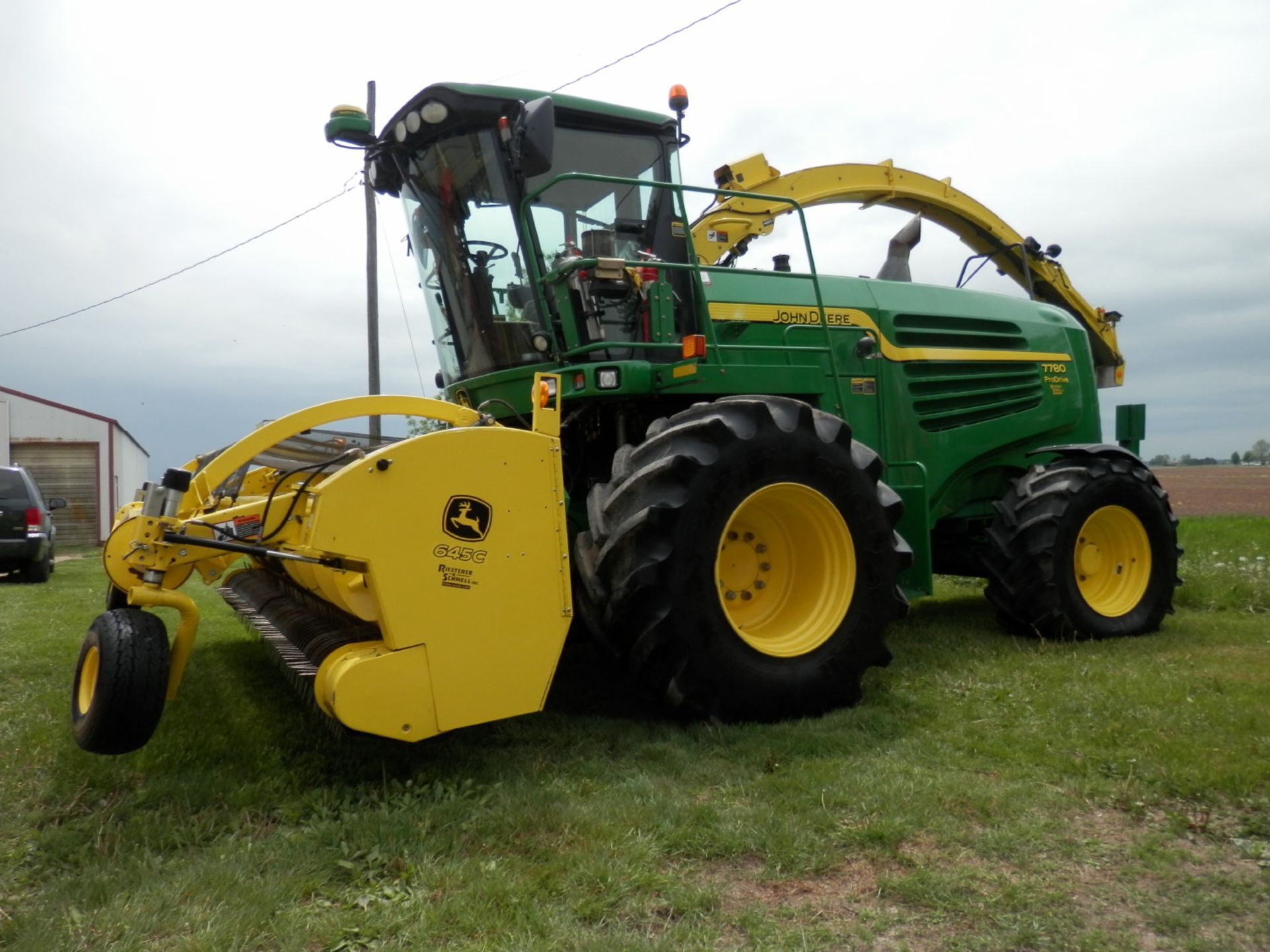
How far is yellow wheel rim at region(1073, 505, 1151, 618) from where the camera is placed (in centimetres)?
633

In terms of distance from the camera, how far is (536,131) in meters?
4.18

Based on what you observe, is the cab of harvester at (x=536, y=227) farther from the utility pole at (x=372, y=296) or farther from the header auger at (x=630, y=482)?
the utility pole at (x=372, y=296)

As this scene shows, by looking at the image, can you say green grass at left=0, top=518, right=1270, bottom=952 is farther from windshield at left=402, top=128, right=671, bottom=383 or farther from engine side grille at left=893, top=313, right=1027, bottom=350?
engine side grille at left=893, top=313, right=1027, bottom=350

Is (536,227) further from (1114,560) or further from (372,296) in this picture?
(372,296)

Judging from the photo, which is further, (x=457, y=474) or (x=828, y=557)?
(x=828, y=557)

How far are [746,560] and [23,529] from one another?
11.1 m

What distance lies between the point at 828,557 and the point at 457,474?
1.88 m

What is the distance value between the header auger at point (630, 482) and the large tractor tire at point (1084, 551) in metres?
0.02

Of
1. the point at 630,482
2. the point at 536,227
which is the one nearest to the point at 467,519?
the point at 630,482

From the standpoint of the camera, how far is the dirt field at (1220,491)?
19.5 m

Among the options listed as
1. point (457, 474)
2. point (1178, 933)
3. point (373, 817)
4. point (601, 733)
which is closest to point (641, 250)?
point (457, 474)

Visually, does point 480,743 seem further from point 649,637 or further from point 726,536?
point 726,536

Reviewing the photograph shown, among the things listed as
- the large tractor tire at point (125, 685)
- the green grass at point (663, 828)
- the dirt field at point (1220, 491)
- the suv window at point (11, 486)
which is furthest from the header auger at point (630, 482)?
the suv window at point (11, 486)

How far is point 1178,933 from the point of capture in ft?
8.12
